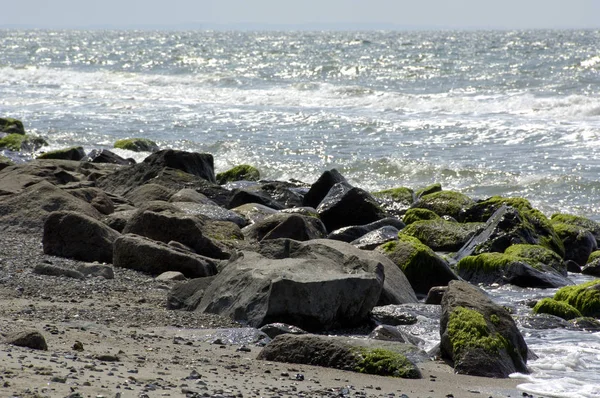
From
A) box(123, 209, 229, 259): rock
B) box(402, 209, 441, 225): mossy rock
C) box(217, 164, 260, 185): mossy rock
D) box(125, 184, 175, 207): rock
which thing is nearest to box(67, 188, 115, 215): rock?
box(125, 184, 175, 207): rock

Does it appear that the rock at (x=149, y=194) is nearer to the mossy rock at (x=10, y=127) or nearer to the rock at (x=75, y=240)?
the rock at (x=75, y=240)

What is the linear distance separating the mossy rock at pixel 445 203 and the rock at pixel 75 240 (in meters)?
5.79

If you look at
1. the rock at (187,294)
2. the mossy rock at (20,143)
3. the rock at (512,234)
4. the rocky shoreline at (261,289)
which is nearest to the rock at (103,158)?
the rocky shoreline at (261,289)

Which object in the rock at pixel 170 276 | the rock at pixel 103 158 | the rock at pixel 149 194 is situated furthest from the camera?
the rock at pixel 103 158

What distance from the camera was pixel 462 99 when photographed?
30406mm

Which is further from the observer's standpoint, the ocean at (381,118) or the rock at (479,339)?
the ocean at (381,118)

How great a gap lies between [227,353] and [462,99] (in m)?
25.5

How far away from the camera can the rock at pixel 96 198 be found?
37.2ft

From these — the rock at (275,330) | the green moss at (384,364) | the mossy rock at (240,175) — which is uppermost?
the green moss at (384,364)

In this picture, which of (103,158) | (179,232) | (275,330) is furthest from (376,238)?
(103,158)

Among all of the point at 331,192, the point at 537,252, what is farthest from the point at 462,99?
the point at 537,252

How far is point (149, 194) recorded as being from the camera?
12500 mm

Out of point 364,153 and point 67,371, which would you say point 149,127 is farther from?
point 67,371

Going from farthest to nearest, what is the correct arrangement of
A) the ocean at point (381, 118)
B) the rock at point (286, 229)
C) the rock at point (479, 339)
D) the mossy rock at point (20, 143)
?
the mossy rock at point (20, 143) → the ocean at point (381, 118) → the rock at point (286, 229) → the rock at point (479, 339)
